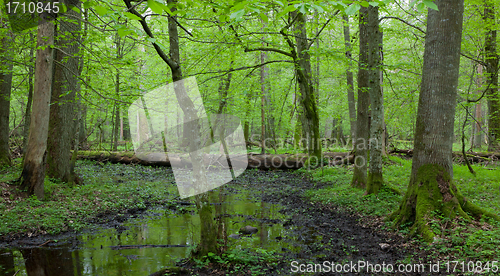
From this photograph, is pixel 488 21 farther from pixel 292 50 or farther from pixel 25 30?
pixel 25 30

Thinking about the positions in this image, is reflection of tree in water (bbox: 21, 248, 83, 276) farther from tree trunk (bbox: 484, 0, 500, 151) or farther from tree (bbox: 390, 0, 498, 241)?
tree trunk (bbox: 484, 0, 500, 151)

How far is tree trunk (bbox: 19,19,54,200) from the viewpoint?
675cm

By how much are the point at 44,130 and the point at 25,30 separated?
4.00m

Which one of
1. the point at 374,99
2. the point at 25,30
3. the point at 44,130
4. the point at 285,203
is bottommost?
the point at 285,203

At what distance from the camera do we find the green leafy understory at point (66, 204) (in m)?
5.92

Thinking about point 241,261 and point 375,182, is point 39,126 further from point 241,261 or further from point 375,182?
point 375,182

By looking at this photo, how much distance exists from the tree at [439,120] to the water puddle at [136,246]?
2706 mm

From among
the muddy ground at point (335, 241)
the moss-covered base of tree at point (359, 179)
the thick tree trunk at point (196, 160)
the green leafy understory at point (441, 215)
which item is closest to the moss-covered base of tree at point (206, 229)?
the thick tree trunk at point (196, 160)

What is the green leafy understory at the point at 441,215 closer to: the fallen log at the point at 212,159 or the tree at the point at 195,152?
the fallen log at the point at 212,159

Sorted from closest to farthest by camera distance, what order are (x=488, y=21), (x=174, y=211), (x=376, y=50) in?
(x=376, y=50), (x=174, y=211), (x=488, y=21)

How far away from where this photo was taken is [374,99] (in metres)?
7.57

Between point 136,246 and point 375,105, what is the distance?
6.56m

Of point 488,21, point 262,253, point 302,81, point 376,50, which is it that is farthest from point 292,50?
point 262,253

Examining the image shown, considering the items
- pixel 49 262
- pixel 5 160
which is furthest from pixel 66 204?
pixel 5 160
